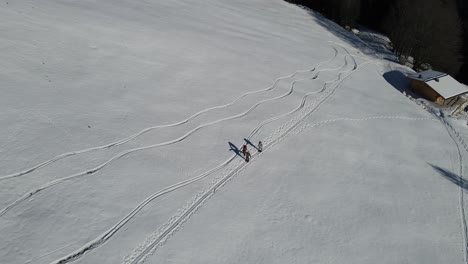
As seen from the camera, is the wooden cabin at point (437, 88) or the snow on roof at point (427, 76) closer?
the wooden cabin at point (437, 88)

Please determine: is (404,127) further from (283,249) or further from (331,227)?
(283,249)

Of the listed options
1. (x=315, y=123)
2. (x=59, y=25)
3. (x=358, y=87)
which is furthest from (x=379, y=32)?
(x=59, y=25)

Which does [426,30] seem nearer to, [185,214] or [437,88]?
[437,88]

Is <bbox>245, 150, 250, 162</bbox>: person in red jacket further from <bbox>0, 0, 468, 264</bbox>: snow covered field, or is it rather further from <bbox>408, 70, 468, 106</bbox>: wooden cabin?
<bbox>408, 70, 468, 106</bbox>: wooden cabin

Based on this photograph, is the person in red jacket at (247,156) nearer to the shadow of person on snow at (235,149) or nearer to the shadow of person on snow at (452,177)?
the shadow of person on snow at (235,149)

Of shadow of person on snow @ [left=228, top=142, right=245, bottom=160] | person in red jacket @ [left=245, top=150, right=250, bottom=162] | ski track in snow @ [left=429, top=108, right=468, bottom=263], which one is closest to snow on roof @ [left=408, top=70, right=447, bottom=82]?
ski track in snow @ [left=429, top=108, right=468, bottom=263]

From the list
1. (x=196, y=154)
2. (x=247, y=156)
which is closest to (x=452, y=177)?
(x=247, y=156)

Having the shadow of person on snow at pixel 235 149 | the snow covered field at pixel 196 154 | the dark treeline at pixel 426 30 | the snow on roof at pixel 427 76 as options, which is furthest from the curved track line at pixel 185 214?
the dark treeline at pixel 426 30
